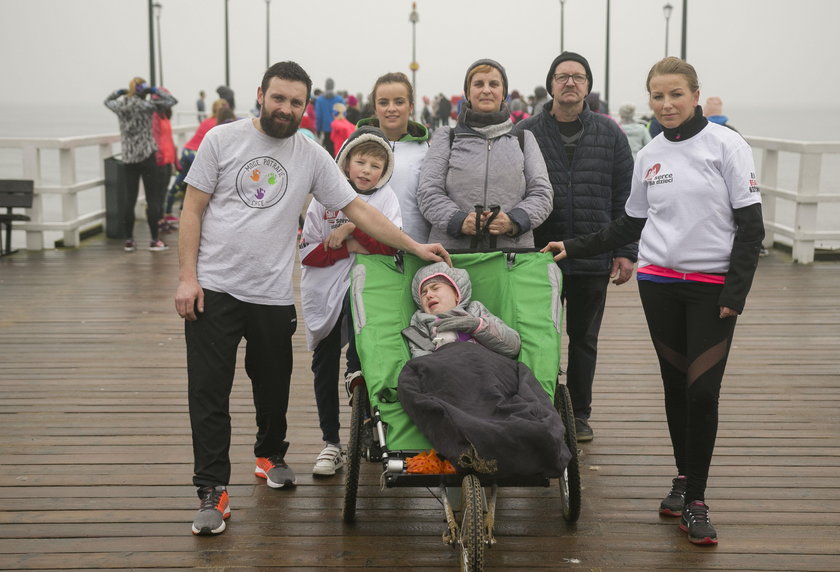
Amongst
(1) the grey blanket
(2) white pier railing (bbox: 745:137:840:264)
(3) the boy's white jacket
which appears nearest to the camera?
(1) the grey blanket

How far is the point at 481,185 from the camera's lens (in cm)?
459

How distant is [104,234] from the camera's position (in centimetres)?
1336

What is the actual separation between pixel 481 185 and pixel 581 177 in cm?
63

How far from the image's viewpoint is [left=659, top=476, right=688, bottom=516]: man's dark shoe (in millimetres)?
4195

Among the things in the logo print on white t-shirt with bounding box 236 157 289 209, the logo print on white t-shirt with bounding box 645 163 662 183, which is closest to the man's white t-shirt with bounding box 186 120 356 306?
the logo print on white t-shirt with bounding box 236 157 289 209

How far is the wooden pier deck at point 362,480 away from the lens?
3.85 metres

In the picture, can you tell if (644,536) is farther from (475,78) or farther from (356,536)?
(475,78)

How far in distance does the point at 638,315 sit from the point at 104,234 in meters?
7.52

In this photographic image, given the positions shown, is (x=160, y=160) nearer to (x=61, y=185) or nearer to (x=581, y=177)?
(x=61, y=185)

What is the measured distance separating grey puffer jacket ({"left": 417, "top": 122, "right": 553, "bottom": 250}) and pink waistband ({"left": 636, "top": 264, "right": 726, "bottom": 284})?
64cm

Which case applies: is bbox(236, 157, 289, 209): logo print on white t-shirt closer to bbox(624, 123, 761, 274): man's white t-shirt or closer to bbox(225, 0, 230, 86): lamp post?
bbox(624, 123, 761, 274): man's white t-shirt

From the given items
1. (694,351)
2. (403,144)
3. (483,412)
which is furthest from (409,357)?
(403,144)

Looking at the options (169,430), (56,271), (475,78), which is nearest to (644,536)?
(475,78)

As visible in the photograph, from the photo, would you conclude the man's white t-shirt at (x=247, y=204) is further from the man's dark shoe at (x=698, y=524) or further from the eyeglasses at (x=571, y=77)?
the man's dark shoe at (x=698, y=524)
